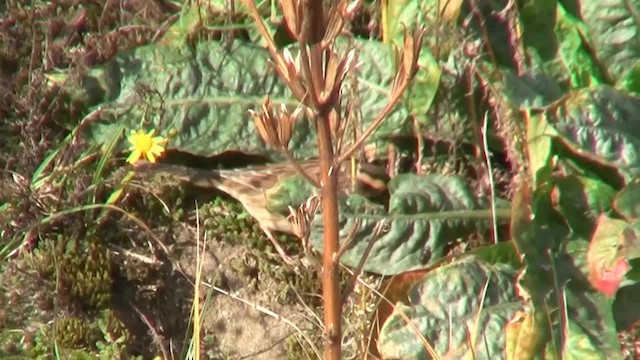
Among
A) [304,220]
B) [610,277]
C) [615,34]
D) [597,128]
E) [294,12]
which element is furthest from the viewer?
[615,34]

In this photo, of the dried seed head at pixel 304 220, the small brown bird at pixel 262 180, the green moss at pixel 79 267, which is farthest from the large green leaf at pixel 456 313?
the green moss at pixel 79 267

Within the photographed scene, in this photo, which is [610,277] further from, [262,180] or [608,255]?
[262,180]

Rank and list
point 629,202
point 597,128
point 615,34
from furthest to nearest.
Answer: point 615,34, point 597,128, point 629,202

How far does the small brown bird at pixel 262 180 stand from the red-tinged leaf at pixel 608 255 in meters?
0.75

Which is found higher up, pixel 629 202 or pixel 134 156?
pixel 134 156

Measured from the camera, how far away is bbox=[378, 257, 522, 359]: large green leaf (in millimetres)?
2918

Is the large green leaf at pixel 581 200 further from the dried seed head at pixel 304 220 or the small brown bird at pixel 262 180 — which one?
the dried seed head at pixel 304 220

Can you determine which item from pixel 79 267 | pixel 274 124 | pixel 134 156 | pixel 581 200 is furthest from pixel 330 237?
pixel 134 156

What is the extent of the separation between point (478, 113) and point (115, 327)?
4.23 feet

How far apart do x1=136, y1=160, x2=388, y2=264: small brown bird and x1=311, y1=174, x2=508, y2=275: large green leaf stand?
0.17m

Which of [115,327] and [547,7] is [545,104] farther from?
[115,327]

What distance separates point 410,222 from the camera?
10.7 feet

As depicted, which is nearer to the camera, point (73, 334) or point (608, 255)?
point (608, 255)

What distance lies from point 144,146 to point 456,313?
1.16 meters
